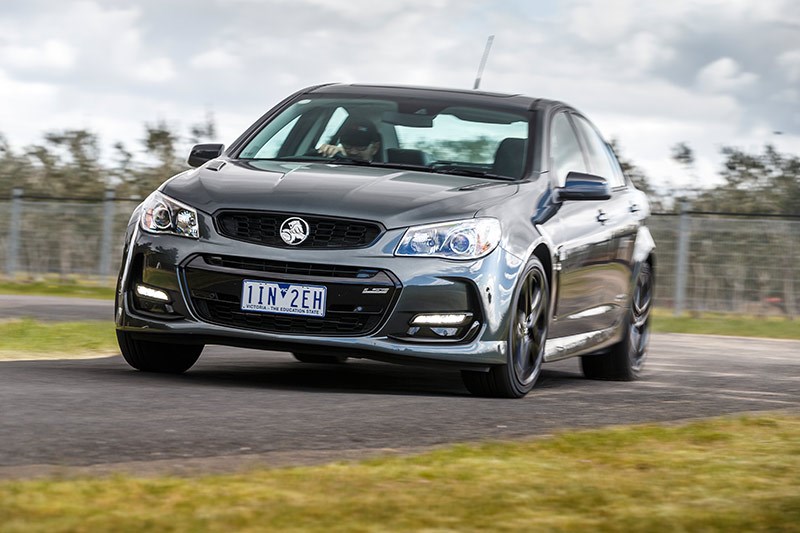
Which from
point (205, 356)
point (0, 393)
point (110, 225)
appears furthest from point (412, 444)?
point (110, 225)

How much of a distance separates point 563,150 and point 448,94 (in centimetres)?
73

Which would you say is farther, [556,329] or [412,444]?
[556,329]

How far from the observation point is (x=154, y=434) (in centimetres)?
548

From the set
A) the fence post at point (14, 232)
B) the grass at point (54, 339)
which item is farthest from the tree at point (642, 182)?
the grass at point (54, 339)

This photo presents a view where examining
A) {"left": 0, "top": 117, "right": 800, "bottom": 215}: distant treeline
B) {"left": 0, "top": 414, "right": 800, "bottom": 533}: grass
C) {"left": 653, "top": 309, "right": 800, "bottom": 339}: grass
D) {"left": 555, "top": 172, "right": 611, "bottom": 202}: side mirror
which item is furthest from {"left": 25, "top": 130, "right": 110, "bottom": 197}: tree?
{"left": 0, "top": 414, "right": 800, "bottom": 533}: grass

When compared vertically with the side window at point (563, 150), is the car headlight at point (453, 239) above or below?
below

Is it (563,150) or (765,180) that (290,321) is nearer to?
(563,150)

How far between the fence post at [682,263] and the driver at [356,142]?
1330 cm

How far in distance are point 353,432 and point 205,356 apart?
4099mm

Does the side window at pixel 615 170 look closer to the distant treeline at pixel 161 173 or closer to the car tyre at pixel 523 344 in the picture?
the car tyre at pixel 523 344

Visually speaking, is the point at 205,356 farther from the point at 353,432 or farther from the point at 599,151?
the point at 353,432

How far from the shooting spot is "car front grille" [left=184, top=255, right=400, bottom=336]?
7.17 meters

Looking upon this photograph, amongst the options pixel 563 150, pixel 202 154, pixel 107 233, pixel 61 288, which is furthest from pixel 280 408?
pixel 107 233

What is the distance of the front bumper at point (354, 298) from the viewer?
717 cm
